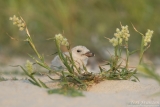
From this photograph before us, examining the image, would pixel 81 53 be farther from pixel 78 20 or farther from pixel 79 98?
pixel 78 20

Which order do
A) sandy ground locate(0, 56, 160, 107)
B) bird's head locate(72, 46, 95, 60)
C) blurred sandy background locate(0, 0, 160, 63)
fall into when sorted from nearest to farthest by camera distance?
sandy ground locate(0, 56, 160, 107) < bird's head locate(72, 46, 95, 60) < blurred sandy background locate(0, 0, 160, 63)

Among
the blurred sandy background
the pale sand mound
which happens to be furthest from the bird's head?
the blurred sandy background

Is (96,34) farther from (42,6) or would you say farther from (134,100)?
(134,100)

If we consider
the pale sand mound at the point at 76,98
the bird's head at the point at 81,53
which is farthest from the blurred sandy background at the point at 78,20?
the pale sand mound at the point at 76,98

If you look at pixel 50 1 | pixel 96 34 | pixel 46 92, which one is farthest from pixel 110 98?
pixel 96 34

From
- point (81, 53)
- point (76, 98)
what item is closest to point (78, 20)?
point (81, 53)

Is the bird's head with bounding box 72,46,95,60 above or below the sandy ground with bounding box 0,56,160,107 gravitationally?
above

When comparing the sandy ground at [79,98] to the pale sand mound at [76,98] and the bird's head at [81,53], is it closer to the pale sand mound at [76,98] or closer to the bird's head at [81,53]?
the pale sand mound at [76,98]

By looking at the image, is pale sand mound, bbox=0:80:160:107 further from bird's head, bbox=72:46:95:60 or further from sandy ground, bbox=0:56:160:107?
bird's head, bbox=72:46:95:60
